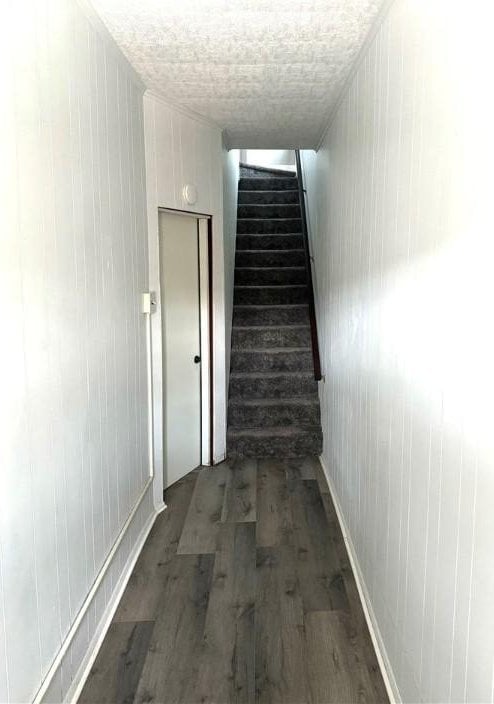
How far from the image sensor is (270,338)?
4891mm

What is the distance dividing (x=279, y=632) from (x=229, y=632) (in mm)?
220

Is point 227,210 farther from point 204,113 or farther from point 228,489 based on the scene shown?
point 228,489

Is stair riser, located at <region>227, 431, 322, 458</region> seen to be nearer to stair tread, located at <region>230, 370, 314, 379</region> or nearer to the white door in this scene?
the white door

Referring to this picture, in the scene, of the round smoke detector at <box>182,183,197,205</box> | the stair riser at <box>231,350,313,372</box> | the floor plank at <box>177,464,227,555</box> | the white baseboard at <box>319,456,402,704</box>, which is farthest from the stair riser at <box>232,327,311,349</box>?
the white baseboard at <box>319,456,402,704</box>

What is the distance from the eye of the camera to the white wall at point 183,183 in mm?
3042

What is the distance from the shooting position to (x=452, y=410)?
120 cm

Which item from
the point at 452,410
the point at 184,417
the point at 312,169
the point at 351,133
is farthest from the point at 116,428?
the point at 312,169

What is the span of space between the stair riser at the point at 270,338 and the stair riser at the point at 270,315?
0.18m

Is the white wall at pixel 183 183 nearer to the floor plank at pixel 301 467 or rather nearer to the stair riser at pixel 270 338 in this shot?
the floor plank at pixel 301 467

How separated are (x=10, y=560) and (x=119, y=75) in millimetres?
2265

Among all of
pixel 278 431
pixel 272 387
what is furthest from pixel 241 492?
pixel 272 387

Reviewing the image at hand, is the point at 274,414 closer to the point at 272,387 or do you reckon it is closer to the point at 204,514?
the point at 272,387

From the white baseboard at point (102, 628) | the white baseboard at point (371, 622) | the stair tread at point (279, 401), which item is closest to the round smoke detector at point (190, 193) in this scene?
the stair tread at point (279, 401)

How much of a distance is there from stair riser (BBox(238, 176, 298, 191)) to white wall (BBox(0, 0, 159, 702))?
4.22 m
